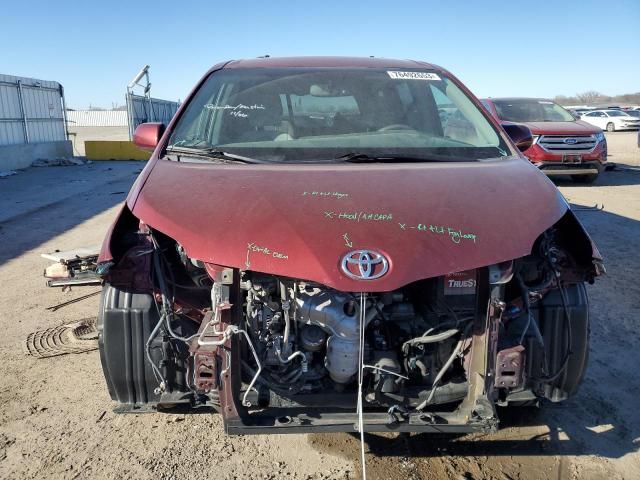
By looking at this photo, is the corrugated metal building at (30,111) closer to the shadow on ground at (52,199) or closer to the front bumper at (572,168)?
the shadow on ground at (52,199)

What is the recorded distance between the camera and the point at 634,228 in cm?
745

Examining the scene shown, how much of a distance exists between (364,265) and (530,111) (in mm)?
11432

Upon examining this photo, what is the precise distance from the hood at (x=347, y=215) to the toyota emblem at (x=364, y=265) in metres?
0.02

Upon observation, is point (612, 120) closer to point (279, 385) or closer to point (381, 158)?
point (381, 158)

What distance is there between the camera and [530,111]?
480 inches

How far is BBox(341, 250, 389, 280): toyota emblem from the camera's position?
82.3 inches

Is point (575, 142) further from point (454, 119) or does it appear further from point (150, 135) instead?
point (150, 135)

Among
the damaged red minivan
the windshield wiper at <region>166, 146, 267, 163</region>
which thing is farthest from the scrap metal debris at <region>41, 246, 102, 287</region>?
the damaged red minivan

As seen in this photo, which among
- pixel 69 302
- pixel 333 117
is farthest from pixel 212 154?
pixel 69 302

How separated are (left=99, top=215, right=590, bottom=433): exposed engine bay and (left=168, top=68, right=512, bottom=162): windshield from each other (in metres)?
0.81

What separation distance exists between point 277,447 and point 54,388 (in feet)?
5.01

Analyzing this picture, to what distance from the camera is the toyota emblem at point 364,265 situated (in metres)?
2.09

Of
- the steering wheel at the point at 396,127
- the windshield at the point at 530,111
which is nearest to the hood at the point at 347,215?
the steering wheel at the point at 396,127

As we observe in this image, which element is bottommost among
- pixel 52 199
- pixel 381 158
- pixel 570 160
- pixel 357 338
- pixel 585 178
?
pixel 52 199
